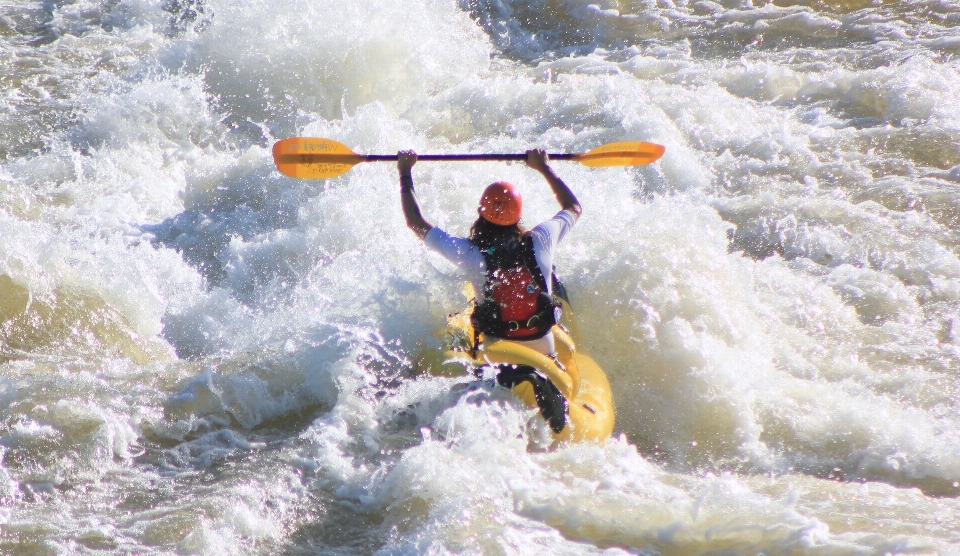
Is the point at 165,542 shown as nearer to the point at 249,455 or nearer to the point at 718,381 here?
the point at 249,455

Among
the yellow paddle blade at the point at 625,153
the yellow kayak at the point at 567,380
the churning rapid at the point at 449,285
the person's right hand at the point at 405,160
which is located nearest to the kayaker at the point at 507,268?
the yellow kayak at the point at 567,380

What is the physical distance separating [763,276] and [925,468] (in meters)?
1.95

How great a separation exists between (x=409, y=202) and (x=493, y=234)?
1.93 feet

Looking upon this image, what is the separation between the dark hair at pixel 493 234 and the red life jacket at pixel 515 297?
36mm

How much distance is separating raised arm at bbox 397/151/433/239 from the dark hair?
309mm

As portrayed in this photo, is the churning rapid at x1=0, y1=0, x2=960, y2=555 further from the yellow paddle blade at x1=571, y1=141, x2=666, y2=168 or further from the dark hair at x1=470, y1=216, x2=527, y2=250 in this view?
the dark hair at x1=470, y1=216, x2=527, y2=250

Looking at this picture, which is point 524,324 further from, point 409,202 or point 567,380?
point 409,202

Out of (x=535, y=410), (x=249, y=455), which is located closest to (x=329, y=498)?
(x=249, y=455)

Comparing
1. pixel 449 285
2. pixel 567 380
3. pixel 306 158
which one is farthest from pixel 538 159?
pixel 306 158

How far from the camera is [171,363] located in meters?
4.25

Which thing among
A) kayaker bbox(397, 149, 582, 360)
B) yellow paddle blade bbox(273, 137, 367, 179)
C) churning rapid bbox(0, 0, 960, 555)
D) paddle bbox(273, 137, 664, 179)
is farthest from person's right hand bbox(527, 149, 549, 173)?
yellow paddle blade bbox(273, 137, 367, 179)

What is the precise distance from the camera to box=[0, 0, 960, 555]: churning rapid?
319 cm

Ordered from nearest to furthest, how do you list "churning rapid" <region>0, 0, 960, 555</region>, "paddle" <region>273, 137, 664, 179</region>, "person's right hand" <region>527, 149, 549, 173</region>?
"churning rapid" <region>0, 0, 960, 555</region> < "person's right hand" <region>527, 149, 549, 173</region> < "paddle" <region>273, 137, 664, 179</region>

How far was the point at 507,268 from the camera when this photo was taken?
3.76 meters
